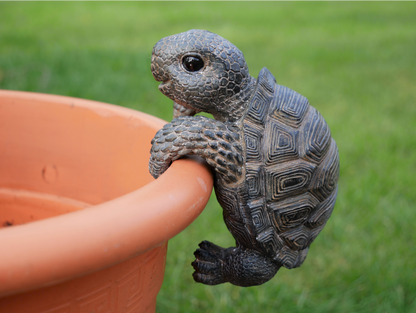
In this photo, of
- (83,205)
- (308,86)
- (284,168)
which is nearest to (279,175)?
(284,168)

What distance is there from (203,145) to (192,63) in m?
0.15

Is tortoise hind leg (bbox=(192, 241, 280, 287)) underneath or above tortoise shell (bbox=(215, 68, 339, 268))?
underneath

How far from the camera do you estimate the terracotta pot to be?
1.47 ft

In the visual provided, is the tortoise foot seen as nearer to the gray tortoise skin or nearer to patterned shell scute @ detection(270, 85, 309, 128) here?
the gray tortoise skin

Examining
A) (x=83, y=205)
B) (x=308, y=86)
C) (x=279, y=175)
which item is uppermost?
(x=279, y=175)

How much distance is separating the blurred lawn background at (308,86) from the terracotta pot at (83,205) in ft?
2.16

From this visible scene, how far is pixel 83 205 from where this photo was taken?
3.39ft

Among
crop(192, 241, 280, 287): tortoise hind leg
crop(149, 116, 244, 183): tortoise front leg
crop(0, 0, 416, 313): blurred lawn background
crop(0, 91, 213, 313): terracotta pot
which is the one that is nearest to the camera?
crop(0, 91, 213, 313): terracotta pot

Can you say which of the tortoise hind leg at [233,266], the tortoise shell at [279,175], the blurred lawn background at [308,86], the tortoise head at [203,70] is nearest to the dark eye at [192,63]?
the tortoise head at [203,70]

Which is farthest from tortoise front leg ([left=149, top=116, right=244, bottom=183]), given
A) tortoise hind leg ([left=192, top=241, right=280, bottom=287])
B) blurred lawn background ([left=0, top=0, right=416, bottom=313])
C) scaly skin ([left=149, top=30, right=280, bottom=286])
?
blurred lawn background ([left=0, top=0, right=416, bottom=313])

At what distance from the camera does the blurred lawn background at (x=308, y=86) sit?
1.46 m

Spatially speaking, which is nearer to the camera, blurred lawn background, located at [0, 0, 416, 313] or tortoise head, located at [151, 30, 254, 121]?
tortoise head, located at [151, 30, 254, 121]

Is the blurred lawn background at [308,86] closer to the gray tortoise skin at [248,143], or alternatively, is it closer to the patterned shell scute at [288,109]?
the gray tortoise skin at [248,143]

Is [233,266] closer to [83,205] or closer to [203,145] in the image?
[203,145]
